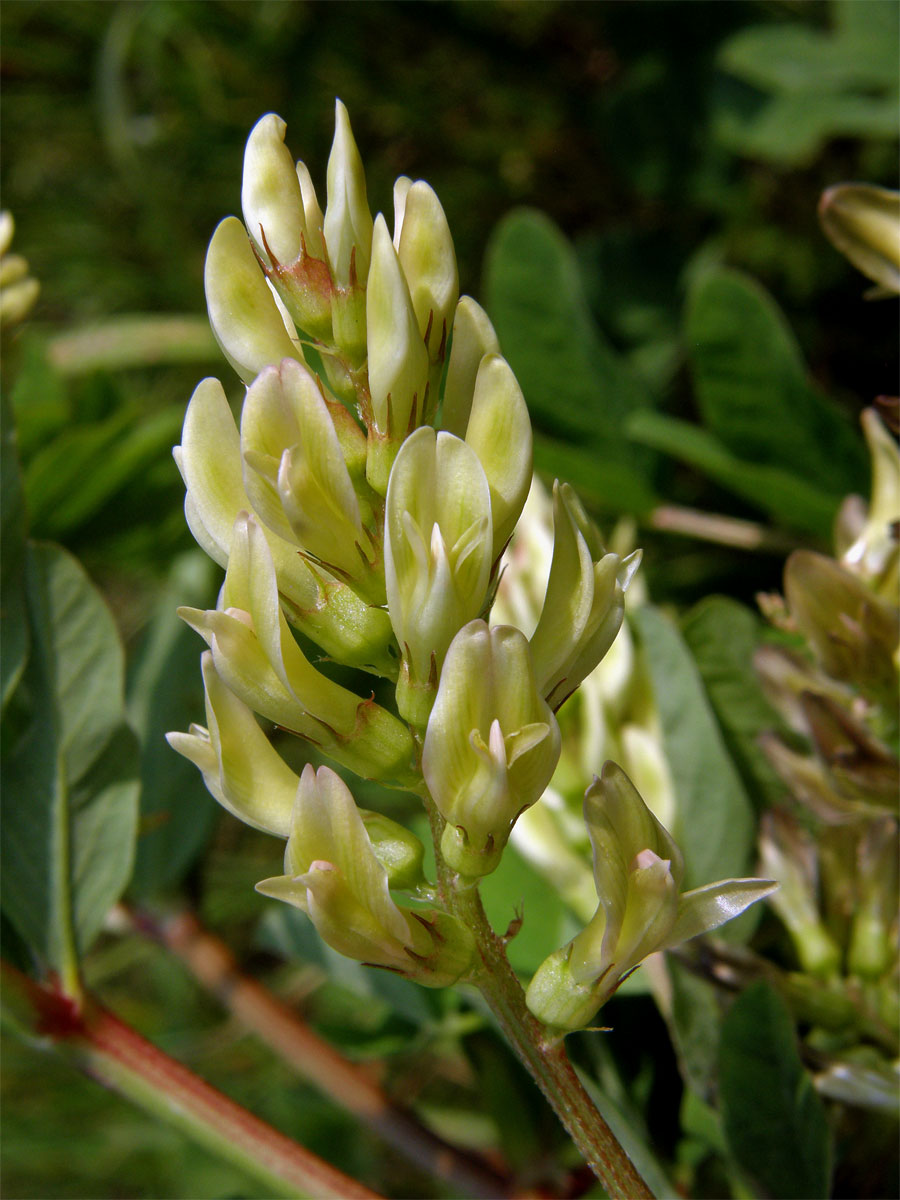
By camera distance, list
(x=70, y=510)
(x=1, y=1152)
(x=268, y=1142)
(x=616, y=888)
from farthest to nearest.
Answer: (x=1, y=1152) < (x=70, y=510) < (x=268, y=1142) < (x=616, y=888)

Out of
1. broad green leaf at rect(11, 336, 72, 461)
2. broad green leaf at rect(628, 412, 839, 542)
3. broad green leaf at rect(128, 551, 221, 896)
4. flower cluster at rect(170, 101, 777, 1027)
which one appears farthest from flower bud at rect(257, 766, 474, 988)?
broad green leaf at rect(11, 336, 72, 461)

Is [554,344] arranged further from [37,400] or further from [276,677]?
[276,677]

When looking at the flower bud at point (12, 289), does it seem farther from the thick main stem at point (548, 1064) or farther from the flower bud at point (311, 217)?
the thick main stem at point (548, 1064)

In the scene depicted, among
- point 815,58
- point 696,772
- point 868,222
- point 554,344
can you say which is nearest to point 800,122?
point 815,58

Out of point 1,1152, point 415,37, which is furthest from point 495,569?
point 415,37

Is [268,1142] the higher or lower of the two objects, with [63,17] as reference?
lower

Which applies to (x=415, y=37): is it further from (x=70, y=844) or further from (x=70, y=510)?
(x=70, y=844)
